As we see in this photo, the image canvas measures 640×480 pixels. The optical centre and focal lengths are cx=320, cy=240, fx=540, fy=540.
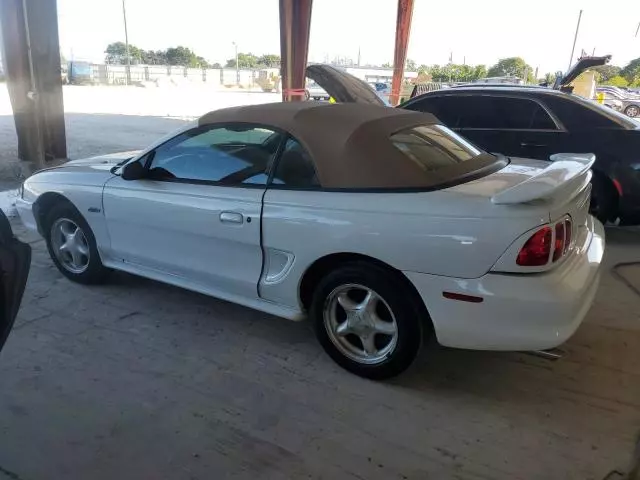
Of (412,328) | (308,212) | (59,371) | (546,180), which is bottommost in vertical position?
(59,371)

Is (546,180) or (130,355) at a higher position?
(546,180)

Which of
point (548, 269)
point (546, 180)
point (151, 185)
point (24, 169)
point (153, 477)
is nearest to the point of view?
point (153, 477)

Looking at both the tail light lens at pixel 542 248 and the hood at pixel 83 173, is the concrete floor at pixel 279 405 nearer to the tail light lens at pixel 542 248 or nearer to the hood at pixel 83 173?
the tail light lens at pixel 542 248

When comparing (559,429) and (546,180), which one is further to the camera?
(546,180)

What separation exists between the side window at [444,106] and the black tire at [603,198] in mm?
1650

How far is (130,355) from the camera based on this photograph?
3219 millimetres

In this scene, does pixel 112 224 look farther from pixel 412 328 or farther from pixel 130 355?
pixel 412 328

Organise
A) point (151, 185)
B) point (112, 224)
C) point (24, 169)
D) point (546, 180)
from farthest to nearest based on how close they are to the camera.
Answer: point (24, 169)
point (112, 224)
point (151, 185)
point (546, 180)

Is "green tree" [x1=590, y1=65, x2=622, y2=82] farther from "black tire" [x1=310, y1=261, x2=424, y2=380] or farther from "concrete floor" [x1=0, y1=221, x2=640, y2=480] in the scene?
"black tire" [x1=310, y1=261, x2=424, y2=380]

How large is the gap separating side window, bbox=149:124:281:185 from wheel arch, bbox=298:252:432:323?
59 cm

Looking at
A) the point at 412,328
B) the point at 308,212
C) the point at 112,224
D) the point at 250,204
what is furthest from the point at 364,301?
the point at 112,224

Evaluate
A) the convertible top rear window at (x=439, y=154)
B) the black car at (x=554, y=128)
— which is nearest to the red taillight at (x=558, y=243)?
the convertible top rear window at (x=439, y=154)

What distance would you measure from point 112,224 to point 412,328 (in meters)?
2.28

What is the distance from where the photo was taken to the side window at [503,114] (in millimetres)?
5809
